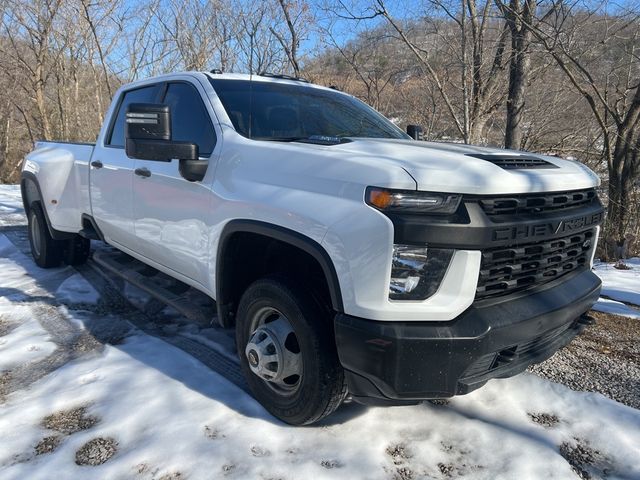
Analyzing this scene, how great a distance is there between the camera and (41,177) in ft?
17.3

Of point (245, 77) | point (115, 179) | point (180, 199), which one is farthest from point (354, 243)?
point (115, 179)

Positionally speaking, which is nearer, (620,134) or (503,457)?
(503,457)

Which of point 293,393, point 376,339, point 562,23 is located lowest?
point 293,393

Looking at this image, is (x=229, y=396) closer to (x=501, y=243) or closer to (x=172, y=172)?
(x=172, y=172)

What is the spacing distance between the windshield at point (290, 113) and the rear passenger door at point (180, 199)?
187mm

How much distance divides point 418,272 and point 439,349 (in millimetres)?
325

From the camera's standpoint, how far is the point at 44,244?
552 cm

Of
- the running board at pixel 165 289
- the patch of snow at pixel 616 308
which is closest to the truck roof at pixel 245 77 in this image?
the running board at pixel 165 289

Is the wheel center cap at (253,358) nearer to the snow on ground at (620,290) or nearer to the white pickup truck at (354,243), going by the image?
the white pickup truck at (354,243)

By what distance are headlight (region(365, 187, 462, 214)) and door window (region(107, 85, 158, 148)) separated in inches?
109

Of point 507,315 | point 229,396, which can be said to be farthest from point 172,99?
point 507,315

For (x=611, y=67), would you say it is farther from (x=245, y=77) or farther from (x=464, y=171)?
(x=464, y=171)

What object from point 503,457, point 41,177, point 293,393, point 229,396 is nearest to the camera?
point 503,457

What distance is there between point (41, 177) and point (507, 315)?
5.07 meters
